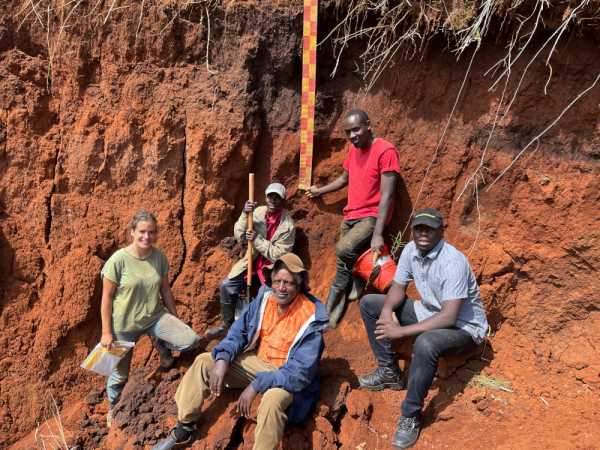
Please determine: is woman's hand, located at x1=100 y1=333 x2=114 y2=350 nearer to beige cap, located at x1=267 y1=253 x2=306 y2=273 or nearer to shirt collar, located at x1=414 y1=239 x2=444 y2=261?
beige cap, located at x1=267 y1=253 x2=306 y2=273

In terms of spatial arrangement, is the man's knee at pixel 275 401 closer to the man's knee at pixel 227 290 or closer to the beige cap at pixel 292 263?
the beige cap at pixel 292 263

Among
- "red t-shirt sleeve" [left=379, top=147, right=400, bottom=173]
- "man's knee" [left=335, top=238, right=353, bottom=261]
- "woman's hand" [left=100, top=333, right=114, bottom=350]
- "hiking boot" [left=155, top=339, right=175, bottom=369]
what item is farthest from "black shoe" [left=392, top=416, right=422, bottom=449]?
"woman's hand" [left=100, top=333, right=114, bottom=350]

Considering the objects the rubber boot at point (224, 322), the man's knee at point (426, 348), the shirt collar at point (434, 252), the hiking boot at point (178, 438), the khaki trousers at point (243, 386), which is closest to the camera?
the khaki trousers at point (243, 386)

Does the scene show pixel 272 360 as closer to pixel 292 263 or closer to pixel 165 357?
pixel 292 263

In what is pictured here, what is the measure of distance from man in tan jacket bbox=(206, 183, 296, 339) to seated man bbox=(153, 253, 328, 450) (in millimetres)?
904

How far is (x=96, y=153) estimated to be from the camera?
469cm

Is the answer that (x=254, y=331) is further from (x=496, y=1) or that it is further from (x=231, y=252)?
(x=496, y=1)

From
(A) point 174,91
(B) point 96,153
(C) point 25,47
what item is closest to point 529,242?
(A) point 174,91

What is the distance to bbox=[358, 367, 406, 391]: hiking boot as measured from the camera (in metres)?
3.58

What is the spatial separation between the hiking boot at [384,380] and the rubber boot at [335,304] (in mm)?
791

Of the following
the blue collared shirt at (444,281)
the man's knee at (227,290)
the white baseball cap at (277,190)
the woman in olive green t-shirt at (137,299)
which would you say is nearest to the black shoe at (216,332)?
the man's knee at (227,290)

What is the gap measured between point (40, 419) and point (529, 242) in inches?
191

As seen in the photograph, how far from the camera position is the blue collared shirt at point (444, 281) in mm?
3145

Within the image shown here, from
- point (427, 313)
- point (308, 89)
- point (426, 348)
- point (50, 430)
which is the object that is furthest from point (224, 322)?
point (308, 89)
